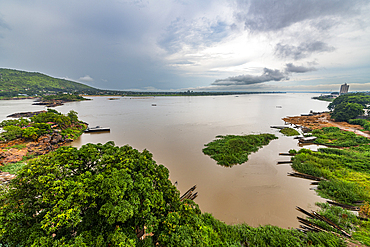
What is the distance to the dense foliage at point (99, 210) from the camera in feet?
13.9

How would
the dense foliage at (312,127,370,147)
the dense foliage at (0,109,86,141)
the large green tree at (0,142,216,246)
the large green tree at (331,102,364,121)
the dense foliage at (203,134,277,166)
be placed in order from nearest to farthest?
the large green tree at (0,142,216,246), the dense foliage at (203,134,277,166), the dense foliage at (0,109,86,141), the dense foliage at (312,127,370,147), the large green tree at (331,102,364,121)

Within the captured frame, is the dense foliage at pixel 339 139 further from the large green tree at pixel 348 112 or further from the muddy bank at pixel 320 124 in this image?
the large green tree at pixel 348 112

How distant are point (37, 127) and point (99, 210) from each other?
26732 mm

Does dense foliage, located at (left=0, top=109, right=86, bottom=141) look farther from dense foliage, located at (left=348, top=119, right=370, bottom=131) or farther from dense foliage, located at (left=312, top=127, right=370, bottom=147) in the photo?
dense foliage, located at (left=348, top=119, right=370, bottom=131)

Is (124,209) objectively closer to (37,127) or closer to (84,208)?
(84,208)

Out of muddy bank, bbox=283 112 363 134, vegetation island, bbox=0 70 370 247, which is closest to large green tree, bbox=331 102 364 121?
muddy bank, bbox=283 112 363 134

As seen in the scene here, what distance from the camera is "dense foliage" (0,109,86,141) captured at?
1937 centimetres

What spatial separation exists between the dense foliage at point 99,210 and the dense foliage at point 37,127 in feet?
68.1

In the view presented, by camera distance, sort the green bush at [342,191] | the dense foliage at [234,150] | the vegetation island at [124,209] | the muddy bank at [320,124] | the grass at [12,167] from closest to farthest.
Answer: the vegetation island at [124,209] → the green bush at [342,191] → the grass at [12,167] → the dense foliage at [234,150] → the muddy bank at [320,124]

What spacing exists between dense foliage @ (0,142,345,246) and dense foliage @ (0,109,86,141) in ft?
68.1

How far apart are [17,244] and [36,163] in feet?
7.85

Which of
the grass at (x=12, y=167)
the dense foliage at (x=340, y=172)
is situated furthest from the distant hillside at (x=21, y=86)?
the dense foliage at (x=340, y=172)

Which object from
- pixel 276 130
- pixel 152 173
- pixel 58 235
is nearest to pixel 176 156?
pixel 152 173

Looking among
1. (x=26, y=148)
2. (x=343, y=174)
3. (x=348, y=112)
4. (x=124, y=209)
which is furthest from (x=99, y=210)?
(x=348, y=112)
